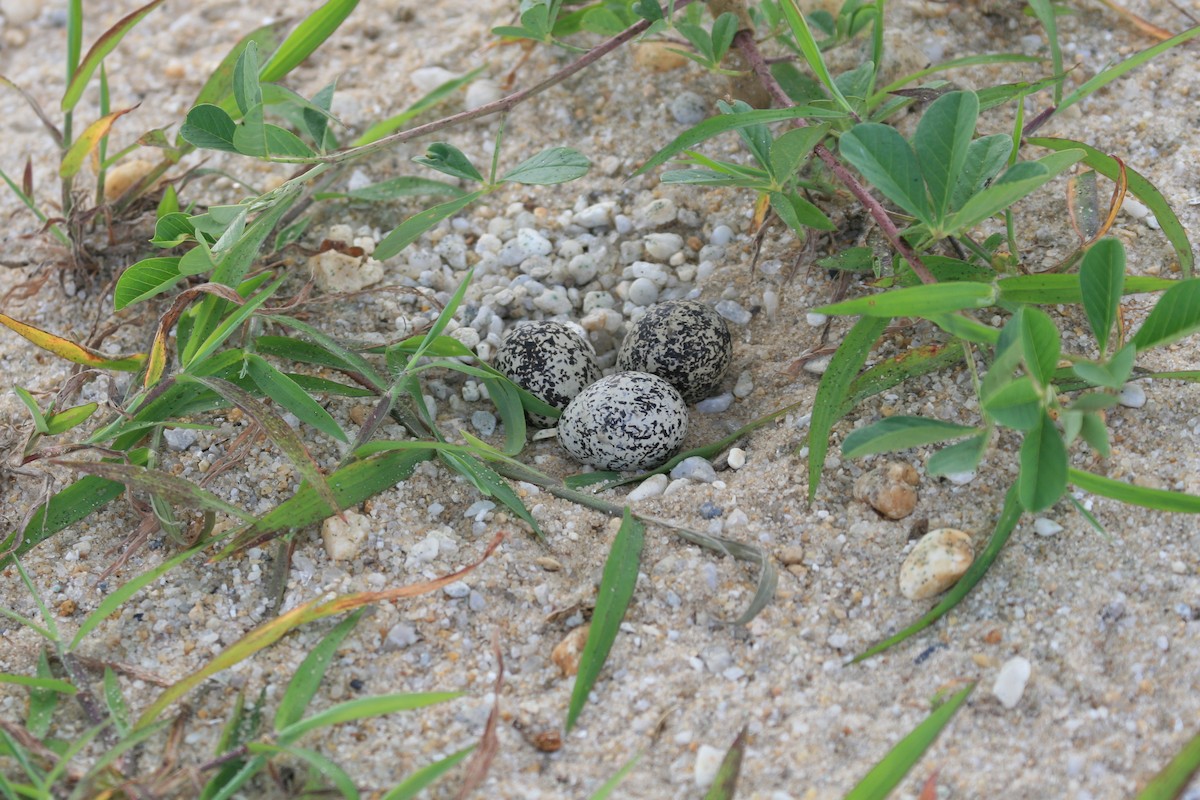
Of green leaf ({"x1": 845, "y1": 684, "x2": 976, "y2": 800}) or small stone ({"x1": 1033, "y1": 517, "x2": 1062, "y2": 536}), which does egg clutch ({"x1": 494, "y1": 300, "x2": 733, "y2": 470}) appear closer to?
small stone ({"x1": 1033, "y1": 517, "x2": 1062, "y2": 536})

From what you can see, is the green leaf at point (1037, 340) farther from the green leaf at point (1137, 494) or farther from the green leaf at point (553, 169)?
the green leaf at point (553, 169)

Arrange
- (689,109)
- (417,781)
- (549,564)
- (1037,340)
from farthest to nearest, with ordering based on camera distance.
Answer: (689,109) → (549,564) → (1037,340) → (417,781)

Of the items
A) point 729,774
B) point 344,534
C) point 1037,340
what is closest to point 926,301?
point 1037,340

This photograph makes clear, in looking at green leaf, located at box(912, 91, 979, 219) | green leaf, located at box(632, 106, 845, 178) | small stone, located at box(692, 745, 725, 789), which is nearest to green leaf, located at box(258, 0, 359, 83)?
green leaf, located at box(632, 106, 845, 178)

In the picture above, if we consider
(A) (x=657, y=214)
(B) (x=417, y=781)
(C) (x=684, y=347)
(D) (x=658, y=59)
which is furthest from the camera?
(D) (x=658, y=59)

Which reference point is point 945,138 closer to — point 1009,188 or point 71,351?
point 1009,188

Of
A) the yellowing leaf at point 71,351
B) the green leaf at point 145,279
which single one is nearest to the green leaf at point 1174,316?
the green leaf at point 145,279

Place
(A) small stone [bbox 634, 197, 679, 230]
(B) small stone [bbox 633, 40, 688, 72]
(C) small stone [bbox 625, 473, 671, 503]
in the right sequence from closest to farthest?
(C) small stone [bbox 625, 473, 671, 503]
(A) small stone [bbox 634, 197, 679, 230]
(B) small stone [bbox 633, 40, 688, 72]
